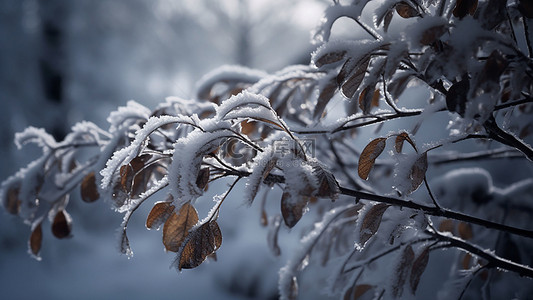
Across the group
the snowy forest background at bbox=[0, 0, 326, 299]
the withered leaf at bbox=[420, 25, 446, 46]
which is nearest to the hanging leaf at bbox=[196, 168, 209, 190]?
the withered leaf at bbox=[420, 25, 446, 46]

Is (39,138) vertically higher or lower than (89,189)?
higher

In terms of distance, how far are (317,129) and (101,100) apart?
6682 millimetres

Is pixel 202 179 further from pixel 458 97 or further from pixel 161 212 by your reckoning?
pixel 458 97

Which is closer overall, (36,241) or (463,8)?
(463,8)

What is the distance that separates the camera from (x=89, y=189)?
0.83 metres

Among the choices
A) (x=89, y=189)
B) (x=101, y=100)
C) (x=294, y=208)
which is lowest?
(x=294, y=208)

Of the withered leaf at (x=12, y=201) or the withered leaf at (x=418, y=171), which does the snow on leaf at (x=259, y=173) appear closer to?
the withered leaf at (x=418, y=171)

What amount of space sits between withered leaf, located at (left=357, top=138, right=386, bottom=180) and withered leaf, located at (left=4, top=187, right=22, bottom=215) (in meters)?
0.91

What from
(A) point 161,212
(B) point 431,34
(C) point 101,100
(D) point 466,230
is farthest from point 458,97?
(C) point 101,100

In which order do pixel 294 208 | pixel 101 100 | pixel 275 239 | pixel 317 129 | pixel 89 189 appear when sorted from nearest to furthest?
pixel 294 208
pixel 317 129
pixel 89 189
pixel 275 239
pixel 101 100

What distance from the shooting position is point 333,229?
1.15m

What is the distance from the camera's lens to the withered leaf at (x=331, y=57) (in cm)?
60

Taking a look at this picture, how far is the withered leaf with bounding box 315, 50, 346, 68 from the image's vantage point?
60 cm

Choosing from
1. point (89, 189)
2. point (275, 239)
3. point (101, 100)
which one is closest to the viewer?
point (89, 189)
